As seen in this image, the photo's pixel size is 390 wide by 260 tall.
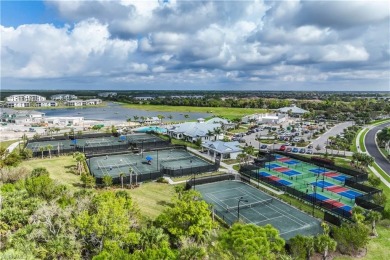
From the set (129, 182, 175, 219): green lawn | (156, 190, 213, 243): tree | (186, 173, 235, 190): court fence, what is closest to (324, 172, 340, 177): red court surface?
(186, 173, 235, 190): court fence

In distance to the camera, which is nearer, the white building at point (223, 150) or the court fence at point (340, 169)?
the court fence at point (340, 169)

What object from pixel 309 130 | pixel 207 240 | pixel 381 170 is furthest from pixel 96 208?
pixel 309 130

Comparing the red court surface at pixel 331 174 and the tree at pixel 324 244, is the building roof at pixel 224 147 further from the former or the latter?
the tree at pixel 324 244

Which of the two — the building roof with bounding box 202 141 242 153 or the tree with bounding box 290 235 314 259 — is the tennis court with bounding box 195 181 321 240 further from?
the building roof with bounding box 202 141 242 153

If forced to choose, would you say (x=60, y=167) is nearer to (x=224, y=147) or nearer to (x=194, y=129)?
(x=224, y=147)

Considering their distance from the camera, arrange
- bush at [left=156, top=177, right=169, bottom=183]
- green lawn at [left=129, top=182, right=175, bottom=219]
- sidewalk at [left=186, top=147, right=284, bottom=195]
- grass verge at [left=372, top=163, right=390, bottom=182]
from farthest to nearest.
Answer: grass verge at [left=372, top=163, right=390, bottom=182], bush at [left=156, top=177, right=169, bottom=183], sidewalk at [left=186, top=147, right=284, bottom=195], green lawn at [left=129, top=182, right=175, bottom=219]

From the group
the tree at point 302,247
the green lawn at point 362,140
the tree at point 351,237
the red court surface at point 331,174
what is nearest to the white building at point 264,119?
the green lawn at point 362,140
